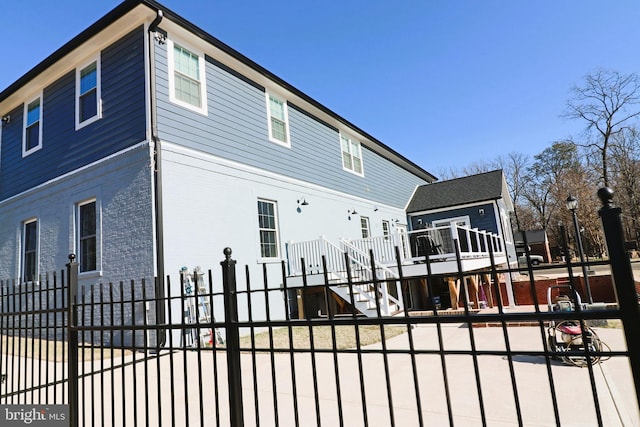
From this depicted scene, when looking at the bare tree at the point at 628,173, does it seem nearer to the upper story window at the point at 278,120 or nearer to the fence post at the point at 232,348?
the upper story window at the point at 278,120

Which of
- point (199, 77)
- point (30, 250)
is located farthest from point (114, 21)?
point (30, 250)

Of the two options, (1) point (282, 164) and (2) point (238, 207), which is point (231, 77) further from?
(2) point (238, 207)

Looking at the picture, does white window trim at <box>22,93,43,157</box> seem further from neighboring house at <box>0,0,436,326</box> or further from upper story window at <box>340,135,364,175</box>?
upper story window at <box>340,135,364,175</box>

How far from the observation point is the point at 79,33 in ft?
28.2

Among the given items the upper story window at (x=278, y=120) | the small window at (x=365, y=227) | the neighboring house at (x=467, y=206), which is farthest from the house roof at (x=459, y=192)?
the upper story window at (x=278, y=120)

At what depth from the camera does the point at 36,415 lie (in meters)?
3.24

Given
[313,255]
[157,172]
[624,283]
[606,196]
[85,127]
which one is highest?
[85,127]

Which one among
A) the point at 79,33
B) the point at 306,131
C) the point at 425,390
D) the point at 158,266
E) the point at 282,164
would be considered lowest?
the point at 425,390

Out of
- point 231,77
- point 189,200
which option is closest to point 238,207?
point 189,200

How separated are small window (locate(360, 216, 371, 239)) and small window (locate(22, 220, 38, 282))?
11.2 meters

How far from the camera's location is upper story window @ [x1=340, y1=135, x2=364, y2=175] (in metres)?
15.1

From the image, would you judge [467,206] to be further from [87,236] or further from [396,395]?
[87,236]

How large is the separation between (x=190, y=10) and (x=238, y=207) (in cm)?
518

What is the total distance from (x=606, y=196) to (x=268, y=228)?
30.5 ft
